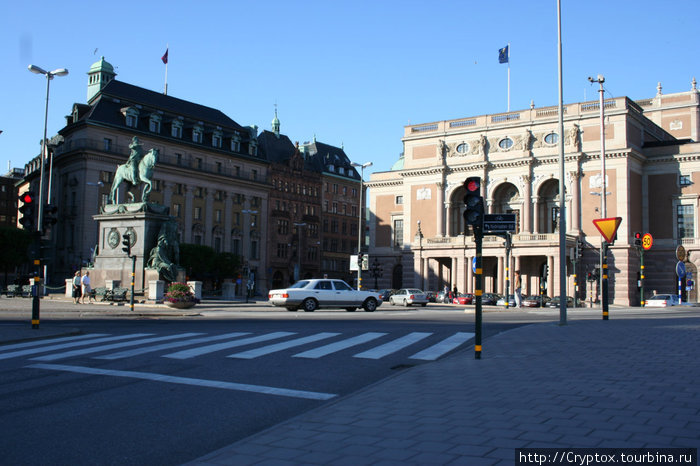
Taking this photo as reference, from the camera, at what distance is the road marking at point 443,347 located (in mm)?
13891

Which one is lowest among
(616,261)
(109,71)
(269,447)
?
(269,447)

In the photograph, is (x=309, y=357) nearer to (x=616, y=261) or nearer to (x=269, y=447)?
(x=269, y=447)

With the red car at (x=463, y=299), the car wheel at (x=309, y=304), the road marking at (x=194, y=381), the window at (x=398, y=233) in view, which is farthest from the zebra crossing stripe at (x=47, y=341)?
the window at (x=398, y=233)

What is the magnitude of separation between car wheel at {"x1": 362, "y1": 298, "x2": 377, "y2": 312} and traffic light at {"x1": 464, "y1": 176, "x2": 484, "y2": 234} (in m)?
23.1

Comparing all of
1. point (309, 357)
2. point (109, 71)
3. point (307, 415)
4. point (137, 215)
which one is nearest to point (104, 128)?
point (109, 71)

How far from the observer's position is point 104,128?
7400cm

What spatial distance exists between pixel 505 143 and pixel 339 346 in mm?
64634

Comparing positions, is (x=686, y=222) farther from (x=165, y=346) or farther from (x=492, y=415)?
(x=492, y=415)

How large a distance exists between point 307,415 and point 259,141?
315 feet

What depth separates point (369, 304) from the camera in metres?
35.8

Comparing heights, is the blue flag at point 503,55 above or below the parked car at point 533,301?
above

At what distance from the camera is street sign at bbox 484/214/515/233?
13.1 meters

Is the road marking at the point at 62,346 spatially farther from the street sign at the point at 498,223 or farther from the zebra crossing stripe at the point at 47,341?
the street sign at the point at 498,223

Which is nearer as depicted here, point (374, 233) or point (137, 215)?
point (137, 215)
